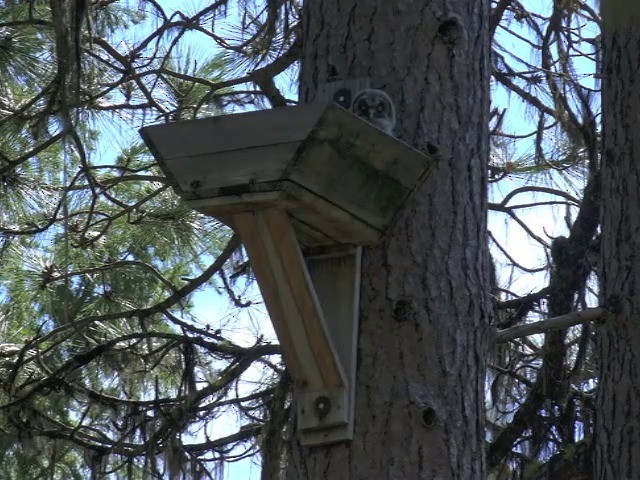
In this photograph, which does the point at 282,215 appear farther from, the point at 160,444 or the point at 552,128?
the point at 552,128

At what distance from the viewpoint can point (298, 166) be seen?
6.95ft

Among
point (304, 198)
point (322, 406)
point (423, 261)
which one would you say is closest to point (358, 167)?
point (304, 198)

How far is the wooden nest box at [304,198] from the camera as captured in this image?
2.12m

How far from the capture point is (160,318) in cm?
557

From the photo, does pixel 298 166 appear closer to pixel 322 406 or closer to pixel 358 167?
pixel 358 167

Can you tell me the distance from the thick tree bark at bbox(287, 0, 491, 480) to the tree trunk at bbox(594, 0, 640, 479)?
136 centimetres

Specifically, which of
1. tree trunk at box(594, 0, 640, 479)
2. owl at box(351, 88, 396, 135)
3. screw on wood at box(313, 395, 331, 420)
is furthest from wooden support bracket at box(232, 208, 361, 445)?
tree trunk at box(594, 0, 640, 479)

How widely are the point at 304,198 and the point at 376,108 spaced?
0.25 meters

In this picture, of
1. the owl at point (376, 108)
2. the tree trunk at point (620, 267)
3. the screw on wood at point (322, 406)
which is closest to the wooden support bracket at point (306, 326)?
the screw on wood at point (322, 406)

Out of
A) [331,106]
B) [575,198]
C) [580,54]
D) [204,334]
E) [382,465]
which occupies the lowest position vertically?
[382,465]

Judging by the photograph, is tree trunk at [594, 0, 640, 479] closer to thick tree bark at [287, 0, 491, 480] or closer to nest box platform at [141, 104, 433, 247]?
thick tree bark at [287, 0, 491, 480]

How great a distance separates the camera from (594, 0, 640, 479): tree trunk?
3.90 metres

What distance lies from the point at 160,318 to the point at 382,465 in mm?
3520

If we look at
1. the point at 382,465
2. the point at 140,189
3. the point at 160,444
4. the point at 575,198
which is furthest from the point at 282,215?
the point at 140,189
